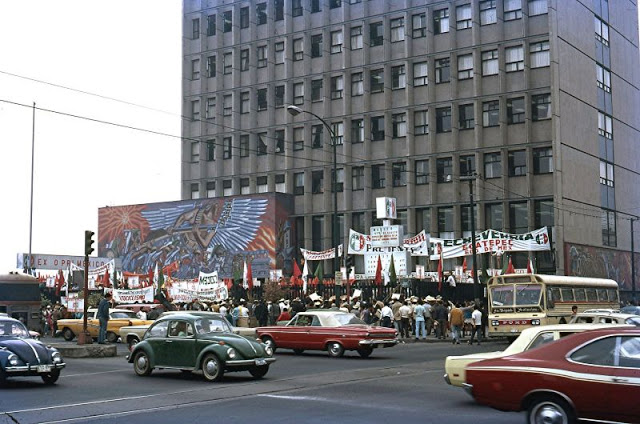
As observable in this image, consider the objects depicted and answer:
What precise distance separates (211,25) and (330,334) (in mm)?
46925

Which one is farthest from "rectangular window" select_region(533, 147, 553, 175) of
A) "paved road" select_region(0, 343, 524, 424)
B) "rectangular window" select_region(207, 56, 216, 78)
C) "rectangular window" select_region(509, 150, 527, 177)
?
"paved road" select_region(0, 343, 524, 424)

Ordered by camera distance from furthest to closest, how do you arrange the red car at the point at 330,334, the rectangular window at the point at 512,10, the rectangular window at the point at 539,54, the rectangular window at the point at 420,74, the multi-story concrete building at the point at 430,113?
the rectangular window at the point at 420,74
the rectangular window at the point at 512,10
the multi-story concrete building at the point at 430,113
the rectangular window at the point at 539,54
the red car at the point at 330,334

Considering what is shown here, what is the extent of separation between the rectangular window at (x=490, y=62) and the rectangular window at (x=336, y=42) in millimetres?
11089

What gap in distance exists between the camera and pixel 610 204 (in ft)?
200

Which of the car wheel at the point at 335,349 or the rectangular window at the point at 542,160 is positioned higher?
the rectangular window at the point at 542,160

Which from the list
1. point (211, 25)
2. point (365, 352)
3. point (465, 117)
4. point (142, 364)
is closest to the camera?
point (142, 364)

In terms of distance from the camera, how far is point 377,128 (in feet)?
199

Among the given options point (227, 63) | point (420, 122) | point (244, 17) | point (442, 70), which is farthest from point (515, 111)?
point (227, 63)

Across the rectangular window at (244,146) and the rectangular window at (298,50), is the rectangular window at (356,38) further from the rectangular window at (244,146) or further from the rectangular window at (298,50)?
the rectangular window at (244,146)

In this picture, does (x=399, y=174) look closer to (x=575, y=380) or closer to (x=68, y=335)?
(x=68, y=335)

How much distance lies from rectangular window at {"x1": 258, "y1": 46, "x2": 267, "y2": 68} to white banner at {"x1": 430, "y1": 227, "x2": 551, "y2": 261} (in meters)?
23.2

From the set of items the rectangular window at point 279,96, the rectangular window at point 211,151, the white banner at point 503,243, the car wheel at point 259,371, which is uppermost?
the rectangular window at point 279,96

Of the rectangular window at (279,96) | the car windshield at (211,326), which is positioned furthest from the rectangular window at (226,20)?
the car windshield at (211,326)

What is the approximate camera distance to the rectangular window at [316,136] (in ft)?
206
